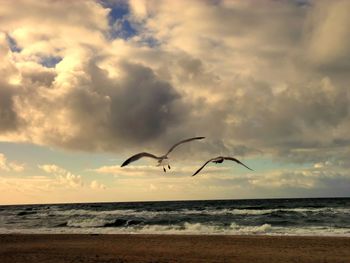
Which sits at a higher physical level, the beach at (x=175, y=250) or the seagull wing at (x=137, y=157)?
the seagull wing at (x=137, y=157)

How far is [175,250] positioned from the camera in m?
17.2

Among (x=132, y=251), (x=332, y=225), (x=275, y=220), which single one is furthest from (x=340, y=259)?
(x=275, y=220)

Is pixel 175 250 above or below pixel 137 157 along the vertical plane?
below

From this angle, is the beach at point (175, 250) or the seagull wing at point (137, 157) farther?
the beach at point (175, 250)

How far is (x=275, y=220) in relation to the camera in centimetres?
3528

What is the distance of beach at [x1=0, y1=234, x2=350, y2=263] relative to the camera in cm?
1503

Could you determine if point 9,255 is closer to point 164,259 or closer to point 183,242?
point 164,259

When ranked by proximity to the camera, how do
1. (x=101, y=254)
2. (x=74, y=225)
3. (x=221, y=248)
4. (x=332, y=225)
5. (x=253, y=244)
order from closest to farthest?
1. (x=101, y=254)
2. (x=221, y=248)
3. (x=253, y=244)
4. (x=332, y=225)
5. (x=74, y=225)

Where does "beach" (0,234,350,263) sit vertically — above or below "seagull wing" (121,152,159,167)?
below

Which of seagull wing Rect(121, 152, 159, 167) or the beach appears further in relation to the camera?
the beach

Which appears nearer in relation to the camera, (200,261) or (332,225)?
(200,261)

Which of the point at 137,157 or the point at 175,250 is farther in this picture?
the point at 175,250

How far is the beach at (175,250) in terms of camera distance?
15031mm

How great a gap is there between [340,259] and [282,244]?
4.24 meters
